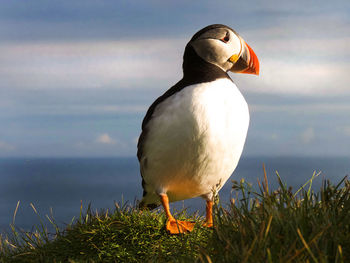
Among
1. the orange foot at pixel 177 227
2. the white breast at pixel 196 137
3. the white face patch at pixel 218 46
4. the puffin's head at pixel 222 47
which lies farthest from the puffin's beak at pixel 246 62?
the orange foot at pixel 177 227

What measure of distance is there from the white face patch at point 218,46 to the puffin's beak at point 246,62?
0.52ft

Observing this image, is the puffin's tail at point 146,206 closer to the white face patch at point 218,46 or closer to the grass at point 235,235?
the grass at point 235,235

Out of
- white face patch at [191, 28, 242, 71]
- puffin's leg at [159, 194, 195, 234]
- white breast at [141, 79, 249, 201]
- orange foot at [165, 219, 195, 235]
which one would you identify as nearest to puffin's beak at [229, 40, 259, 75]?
white face patch at [191, 28, 242, 71]

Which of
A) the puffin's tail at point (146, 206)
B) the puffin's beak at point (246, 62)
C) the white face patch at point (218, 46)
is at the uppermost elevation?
the white face patch at point (218, 46)

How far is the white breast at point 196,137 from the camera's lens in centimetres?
480

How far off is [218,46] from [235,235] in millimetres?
2540

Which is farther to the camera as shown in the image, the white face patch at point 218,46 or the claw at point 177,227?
the white face patch at point 218,46

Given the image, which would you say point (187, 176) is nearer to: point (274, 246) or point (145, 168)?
point (145, 168)

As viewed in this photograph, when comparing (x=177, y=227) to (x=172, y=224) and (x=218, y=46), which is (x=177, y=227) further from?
(x=218, y=46)

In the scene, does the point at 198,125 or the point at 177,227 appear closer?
the point at 198,125

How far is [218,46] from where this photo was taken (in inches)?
203

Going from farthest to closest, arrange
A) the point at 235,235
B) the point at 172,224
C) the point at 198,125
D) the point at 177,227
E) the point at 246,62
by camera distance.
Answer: the point at 246,62 < the point at 172,224 < the point at 177,227 < the point at 198,125 < the point at 235,235

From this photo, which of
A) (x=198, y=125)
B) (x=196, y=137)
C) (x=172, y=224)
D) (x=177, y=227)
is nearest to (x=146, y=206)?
(x=172, y=224)

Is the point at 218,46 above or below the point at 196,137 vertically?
above
